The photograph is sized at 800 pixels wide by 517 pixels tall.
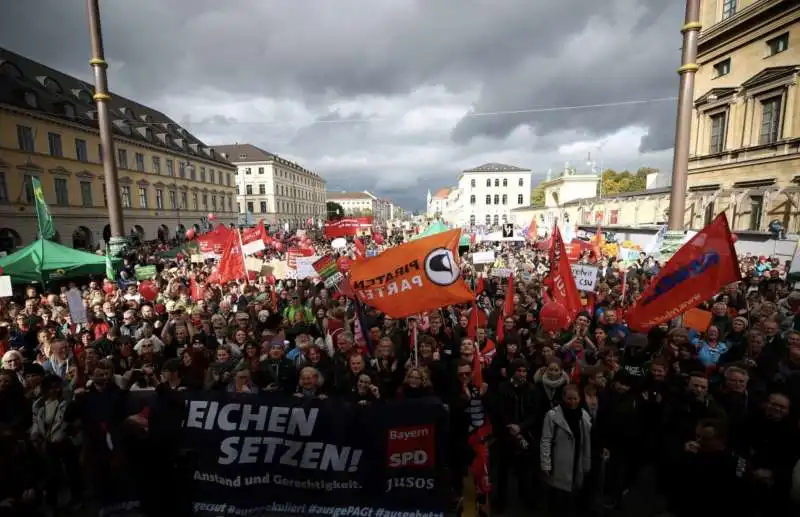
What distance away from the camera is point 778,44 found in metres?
20.5

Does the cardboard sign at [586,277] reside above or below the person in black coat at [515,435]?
above

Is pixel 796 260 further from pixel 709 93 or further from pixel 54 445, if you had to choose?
pixel 709 93

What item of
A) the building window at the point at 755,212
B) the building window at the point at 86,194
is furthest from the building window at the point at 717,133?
the building window at the point at 86,194

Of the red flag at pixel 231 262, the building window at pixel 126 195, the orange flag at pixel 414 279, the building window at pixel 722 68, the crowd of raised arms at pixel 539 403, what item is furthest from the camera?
the building window at pixel 126 195

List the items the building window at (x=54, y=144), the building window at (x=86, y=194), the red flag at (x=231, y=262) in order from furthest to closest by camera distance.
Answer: the building window at (x=86, y=194) → the building window at (x=54, y=144) → the red flag at (x=231, y=262)

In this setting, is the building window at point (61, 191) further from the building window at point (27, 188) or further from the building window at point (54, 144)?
the building window at point (27, 188)

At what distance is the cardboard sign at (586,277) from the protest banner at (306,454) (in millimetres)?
6685

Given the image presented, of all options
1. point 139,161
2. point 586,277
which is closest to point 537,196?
point 139,161

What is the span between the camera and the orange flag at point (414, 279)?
5262 millimetres

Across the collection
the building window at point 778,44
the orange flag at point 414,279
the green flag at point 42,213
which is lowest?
the orange flag at point 414,279

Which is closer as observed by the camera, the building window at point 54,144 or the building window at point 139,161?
the building window at point 54,144

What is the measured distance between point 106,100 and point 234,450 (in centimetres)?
858

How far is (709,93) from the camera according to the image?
2372cm

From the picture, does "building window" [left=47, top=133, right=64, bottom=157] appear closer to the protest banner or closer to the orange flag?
the orange flag
